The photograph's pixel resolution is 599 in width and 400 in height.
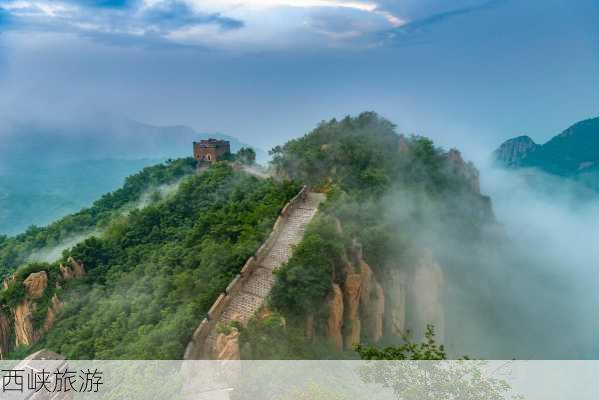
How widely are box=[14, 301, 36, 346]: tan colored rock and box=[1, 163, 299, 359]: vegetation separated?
3.82 ft

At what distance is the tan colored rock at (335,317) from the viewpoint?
17438 mm

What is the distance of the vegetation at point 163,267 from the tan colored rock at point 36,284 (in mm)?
1268

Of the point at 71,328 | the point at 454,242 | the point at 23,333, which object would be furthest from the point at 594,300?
the point at 23,333

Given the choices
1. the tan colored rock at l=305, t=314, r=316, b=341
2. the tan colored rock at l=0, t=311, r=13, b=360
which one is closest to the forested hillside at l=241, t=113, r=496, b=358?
the tan colored rock at l=305, t=314, r=316, b=341

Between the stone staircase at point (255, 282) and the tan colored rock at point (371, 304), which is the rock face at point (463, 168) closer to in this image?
the stone staircase at point (255, 282)

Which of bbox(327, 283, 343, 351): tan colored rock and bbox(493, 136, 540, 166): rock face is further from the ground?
bbox(493, 136, 540, 166): rock face

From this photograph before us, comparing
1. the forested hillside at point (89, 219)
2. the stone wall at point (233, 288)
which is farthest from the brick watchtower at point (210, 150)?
the stone wall at point (233, 288)

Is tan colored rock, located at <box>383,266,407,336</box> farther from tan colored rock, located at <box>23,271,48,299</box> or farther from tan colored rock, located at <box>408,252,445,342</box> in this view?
tan colored rock, located at <box>23,271,48,299</box>

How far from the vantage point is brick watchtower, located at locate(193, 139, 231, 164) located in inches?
1858

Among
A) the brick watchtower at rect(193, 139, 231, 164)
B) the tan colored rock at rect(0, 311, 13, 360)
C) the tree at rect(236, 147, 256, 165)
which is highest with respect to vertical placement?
the brick watchtower at rect(193, 139, 231, 164)

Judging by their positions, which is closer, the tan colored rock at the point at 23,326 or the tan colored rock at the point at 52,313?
the tan colored rock at the point at 52,313

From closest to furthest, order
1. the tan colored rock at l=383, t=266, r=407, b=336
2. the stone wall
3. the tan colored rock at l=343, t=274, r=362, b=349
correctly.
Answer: the stone wall < the tan colored rock at l=343, t=274, r=362, b=349 < the tan colored rock at l=383, t=266, r=407, b=336

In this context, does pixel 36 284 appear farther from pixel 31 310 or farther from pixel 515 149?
pixel 515 149

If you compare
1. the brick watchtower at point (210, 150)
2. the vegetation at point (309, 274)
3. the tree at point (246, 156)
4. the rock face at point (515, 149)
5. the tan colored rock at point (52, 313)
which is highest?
the rock face at point (515, 149)
